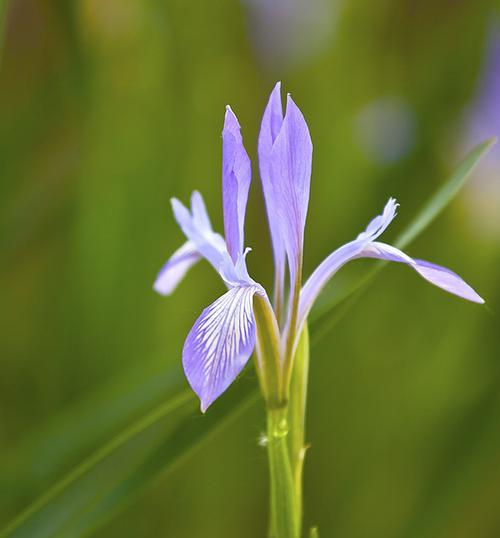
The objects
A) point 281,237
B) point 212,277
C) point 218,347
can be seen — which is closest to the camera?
point 218,347

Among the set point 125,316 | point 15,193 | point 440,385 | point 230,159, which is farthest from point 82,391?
point 230,159

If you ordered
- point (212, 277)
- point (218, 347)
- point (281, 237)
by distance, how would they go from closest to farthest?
1. point (218, 347)
2. point (281, 237)
3. point (212, 277)

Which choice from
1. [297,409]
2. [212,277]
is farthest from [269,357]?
[212,277]

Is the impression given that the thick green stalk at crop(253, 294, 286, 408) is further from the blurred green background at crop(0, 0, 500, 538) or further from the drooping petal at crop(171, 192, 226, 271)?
the blurred green background at crop(0, 0, 500, 538)

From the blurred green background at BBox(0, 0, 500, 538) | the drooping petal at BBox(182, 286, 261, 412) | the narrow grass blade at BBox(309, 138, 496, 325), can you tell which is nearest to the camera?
the drooping petal at BBox(182, 286, 261, 412)

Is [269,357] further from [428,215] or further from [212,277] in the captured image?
[212,277]

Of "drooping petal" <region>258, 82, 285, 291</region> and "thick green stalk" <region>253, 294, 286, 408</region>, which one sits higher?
"drooping petal" <region>258, 82, 285, 291</region>

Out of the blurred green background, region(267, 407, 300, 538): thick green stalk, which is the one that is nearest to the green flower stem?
region(267, 407, 300, 538): thick green stalk
